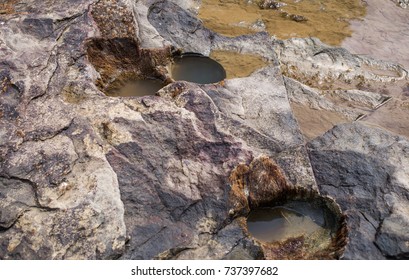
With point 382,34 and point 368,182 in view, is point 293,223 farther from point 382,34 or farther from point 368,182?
point 382,34

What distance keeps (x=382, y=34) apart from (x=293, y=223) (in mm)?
4055

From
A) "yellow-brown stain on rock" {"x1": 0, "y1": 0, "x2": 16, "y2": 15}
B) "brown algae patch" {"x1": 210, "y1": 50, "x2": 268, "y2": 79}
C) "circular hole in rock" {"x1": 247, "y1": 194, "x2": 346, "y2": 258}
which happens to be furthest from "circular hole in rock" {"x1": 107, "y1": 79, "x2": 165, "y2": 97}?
"circular hole in rock" {"x1": 247, "y1": 194, "x2": 346, "y2": 258}

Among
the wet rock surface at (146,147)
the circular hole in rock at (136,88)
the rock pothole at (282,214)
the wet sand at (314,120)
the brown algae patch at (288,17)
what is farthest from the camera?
the brown algae patch at (288,17)

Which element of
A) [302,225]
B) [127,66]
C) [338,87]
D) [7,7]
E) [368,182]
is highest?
[7,7]

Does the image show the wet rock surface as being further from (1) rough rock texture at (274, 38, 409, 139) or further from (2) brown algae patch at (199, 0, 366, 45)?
(2) brown algae patch at (199, 0, 366, 45)

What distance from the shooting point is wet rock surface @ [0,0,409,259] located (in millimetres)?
3119

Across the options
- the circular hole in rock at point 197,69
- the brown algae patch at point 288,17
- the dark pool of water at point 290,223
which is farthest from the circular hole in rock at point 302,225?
the brown algae patch at point 288,17

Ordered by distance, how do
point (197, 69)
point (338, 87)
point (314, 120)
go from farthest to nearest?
point (338, 87)
point (197, 69)
point (314, 120)

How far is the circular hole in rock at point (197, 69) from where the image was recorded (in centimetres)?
477

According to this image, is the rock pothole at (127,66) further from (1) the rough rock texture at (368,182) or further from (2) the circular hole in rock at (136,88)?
(1) the rough rock texture at (368,182)

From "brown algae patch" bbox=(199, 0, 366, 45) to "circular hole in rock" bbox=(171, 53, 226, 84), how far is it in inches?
34.9

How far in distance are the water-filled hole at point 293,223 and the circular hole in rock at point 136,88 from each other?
179cm

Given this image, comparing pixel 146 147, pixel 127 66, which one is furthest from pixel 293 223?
pixel 127 66

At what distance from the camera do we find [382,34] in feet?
20.5
